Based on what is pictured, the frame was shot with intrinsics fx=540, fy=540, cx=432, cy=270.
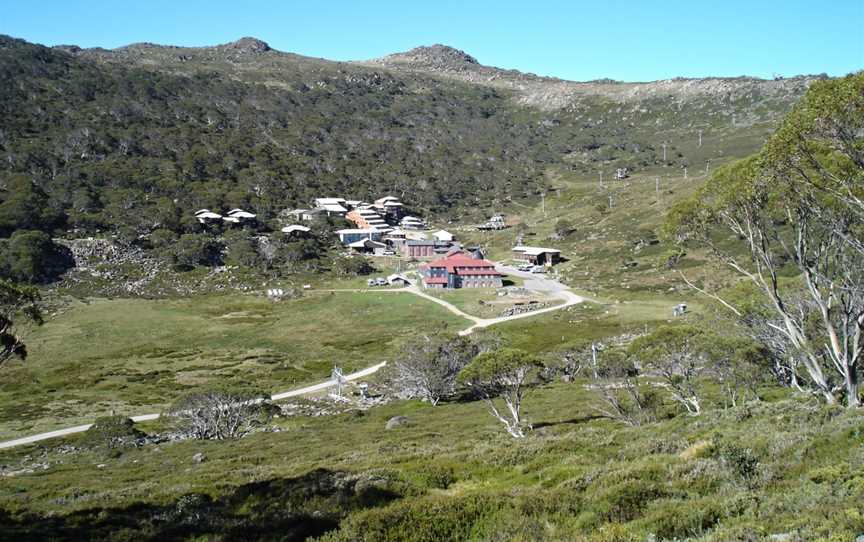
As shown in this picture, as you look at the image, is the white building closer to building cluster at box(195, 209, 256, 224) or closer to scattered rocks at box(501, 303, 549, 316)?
building cluster at box(195, 209, 256, 224)

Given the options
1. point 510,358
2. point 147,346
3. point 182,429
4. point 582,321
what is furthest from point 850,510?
point 147,346

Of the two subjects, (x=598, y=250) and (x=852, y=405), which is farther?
(x=598, y=250)

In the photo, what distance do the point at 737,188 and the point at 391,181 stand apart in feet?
548

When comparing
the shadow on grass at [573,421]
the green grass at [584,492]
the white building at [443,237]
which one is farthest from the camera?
the white building at [443,237]

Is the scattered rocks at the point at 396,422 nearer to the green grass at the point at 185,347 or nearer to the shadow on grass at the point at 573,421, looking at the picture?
the shadow on grass at the point at 573,421

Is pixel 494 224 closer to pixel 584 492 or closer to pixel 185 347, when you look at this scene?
pixel 185 347

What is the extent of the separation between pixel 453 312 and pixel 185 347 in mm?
37133

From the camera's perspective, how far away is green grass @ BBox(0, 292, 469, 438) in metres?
52.9

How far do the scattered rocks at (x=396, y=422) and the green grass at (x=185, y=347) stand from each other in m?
17.0

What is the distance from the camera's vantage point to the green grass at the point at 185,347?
52.9m

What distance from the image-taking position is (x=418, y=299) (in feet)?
293

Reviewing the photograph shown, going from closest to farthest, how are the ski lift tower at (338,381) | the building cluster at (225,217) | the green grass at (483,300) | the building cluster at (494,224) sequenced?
1. the ski lift tower at (338,381)
2. the green grass at (483,300)
3. the building cluster at (225,217)
4. the building cluster at (494,224)

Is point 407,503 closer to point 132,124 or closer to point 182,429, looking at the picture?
point 182,429

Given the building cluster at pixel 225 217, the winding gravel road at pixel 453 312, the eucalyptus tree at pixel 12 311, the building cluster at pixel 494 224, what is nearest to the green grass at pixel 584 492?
the eucalyptus tree at pixel 12 311
